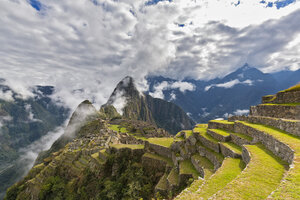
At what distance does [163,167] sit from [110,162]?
1343 cm

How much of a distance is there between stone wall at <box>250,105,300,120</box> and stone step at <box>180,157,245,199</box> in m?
9.38

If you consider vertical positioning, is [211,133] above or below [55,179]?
above

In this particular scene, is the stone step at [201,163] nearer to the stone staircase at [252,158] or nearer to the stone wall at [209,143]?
the stone staircase at [252,158]

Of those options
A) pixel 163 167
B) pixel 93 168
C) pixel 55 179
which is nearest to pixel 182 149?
pixel 163 167

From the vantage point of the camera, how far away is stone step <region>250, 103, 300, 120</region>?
51.9 feet

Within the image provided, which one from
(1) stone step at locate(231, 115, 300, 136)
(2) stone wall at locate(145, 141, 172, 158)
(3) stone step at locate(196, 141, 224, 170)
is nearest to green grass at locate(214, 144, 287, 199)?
(1) stone step at locate(231, 115, 300, 136)

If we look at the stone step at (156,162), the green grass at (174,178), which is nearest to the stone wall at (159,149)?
the stone step at (156,162)

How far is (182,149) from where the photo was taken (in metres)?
23.1

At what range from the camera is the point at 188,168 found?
18203mm

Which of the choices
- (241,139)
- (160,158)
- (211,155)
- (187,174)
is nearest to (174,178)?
(187,174)

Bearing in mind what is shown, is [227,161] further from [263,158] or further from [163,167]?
[163,167]

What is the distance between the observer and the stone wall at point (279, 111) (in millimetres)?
15836

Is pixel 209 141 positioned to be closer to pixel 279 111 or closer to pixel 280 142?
pixel 280 142

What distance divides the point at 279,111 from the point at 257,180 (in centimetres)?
1497
